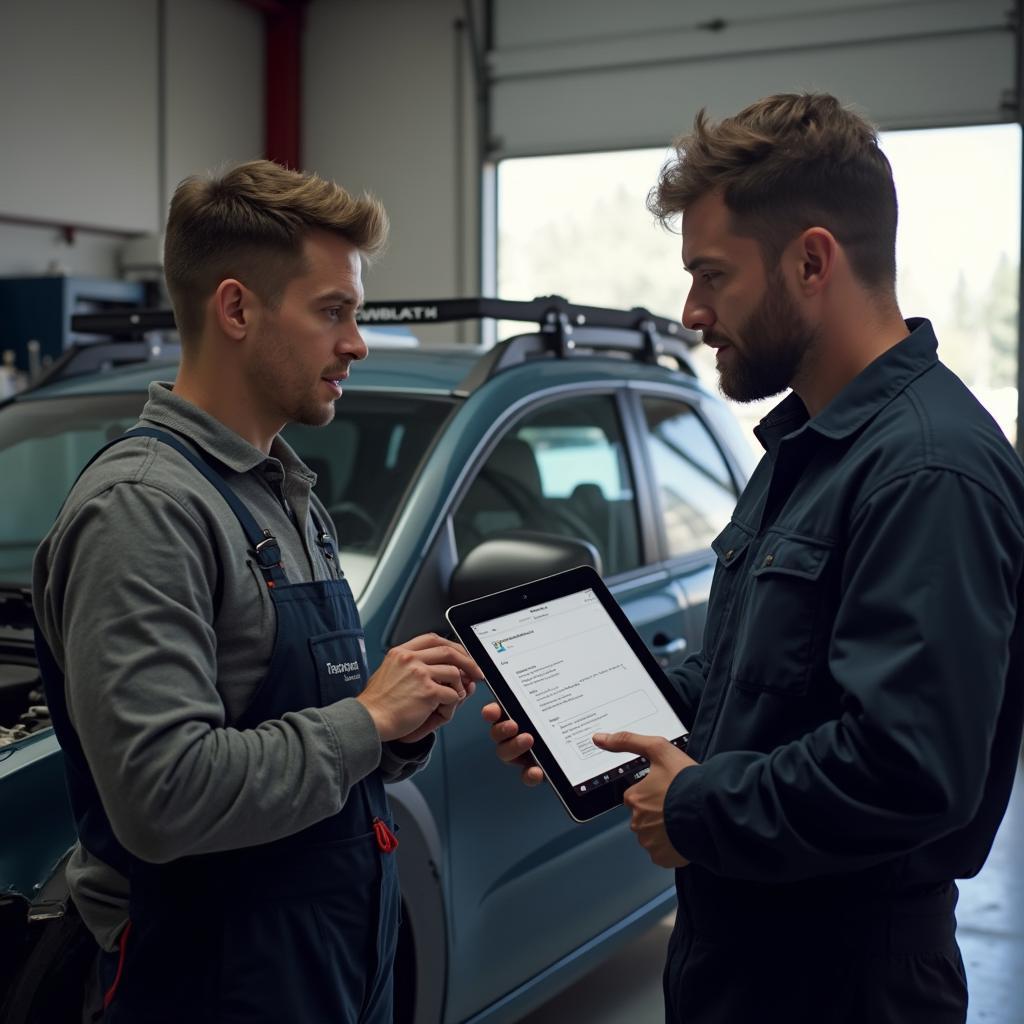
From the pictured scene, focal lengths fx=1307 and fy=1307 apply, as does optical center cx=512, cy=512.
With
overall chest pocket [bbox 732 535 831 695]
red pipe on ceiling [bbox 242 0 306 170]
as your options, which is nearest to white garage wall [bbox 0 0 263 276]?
red pipe on ceiling [bbox 242 0 306 170]

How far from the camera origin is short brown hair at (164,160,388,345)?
4.89ft

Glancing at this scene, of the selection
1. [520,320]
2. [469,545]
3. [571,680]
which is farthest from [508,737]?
[520,320]

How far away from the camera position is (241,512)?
4.67 ft

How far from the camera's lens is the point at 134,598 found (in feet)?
4.20

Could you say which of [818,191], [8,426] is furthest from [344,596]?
[8,426]

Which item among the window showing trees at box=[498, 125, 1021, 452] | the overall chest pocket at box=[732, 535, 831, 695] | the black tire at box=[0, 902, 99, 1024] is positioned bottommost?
the black tire at box=[0, 902, 99, 1024]

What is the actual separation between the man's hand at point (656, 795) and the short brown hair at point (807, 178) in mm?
558

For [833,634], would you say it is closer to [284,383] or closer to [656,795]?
[656,795]

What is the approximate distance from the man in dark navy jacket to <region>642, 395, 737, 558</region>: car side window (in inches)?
71.3

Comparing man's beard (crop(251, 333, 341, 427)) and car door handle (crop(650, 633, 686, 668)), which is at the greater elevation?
man's beard (crop(251, 333, 341, 427))

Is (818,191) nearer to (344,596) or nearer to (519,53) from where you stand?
(344,596)

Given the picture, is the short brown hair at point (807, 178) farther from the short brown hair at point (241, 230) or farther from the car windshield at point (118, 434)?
the car windshield at point (118, 434)

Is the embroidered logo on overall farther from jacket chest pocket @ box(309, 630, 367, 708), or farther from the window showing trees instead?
the window showing trees

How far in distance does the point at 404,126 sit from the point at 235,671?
8.42 metres
